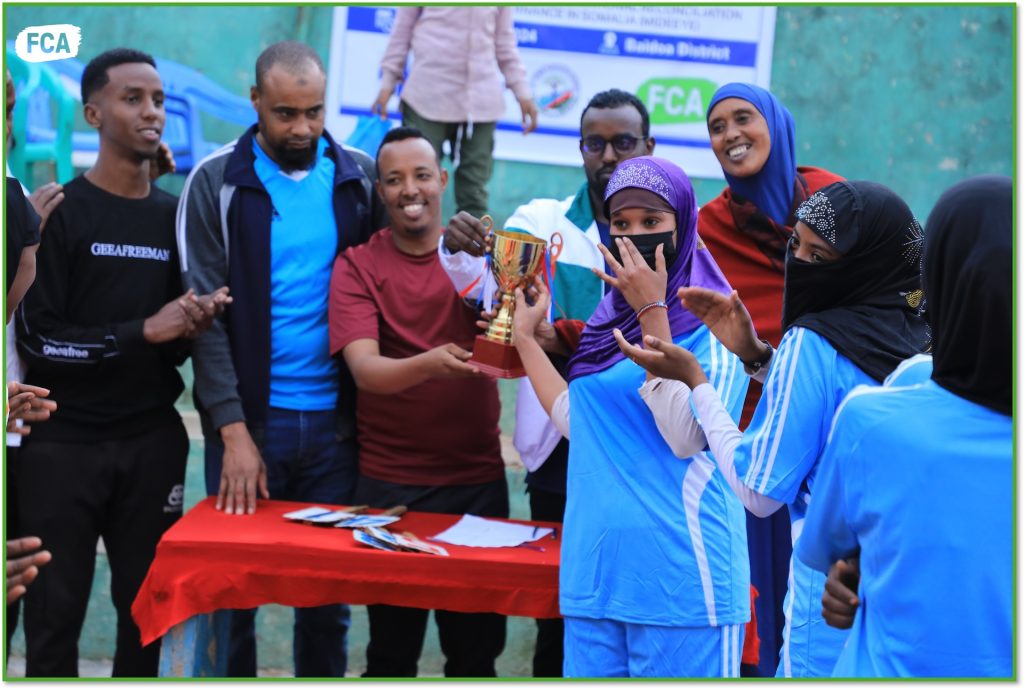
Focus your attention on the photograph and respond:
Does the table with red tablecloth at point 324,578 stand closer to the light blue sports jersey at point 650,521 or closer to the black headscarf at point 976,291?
the light blue sports jersey at point 650,521

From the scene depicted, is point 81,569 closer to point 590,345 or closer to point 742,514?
point 590,345

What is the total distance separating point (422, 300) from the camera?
360 centimetres

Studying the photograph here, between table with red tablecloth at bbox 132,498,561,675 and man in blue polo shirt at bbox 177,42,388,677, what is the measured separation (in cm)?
52

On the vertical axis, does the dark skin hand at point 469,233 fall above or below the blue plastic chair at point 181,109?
below

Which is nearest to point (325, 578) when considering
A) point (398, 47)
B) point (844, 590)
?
point (844, 590)

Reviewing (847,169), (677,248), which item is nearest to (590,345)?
(677,248)

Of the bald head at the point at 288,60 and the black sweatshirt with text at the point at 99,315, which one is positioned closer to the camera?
the black sweatshirt with text at the point at 99,315

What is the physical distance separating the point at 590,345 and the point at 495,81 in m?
3.12

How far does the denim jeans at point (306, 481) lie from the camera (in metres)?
3.68

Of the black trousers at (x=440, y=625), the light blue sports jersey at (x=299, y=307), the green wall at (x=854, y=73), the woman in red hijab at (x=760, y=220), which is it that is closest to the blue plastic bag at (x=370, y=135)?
the green wall at (x=854, y=73)

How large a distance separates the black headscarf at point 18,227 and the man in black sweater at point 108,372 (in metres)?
0.67

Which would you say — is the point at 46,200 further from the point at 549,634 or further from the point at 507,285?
the point at 549,634

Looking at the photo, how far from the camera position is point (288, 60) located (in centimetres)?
372

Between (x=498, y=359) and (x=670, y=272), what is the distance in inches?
22.9
